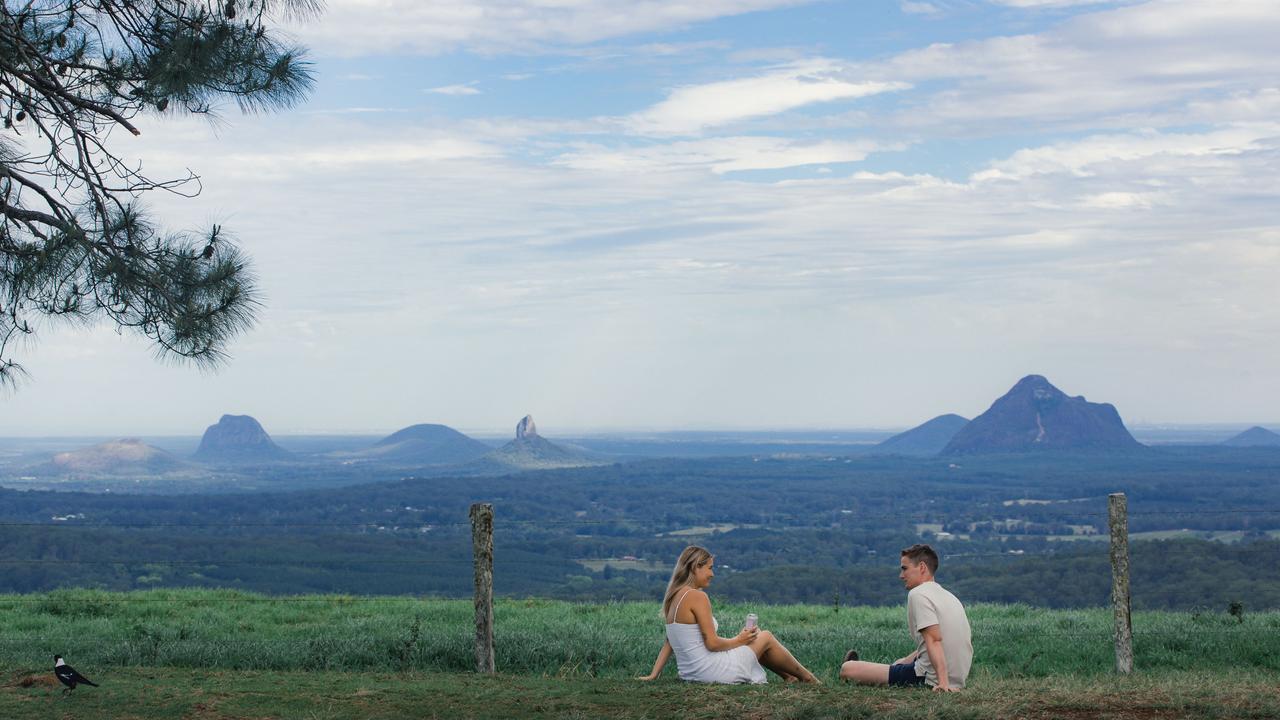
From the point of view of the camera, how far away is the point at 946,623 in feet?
30.3

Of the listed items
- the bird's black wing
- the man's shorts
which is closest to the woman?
the man's shorts

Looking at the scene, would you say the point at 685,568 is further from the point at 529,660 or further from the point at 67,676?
the point at 67,676

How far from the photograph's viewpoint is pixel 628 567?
65.0 m

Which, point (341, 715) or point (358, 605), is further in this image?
point (358, 605)

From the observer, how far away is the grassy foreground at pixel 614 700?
27.6ft

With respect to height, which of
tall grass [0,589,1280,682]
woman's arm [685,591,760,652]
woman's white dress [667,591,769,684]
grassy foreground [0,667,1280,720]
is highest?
woman's arm [685,591,760,652]

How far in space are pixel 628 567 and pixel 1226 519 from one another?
3481 cm

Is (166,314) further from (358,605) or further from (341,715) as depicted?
(358,605)

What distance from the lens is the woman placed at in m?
9.71

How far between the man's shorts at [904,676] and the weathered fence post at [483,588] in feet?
12.0

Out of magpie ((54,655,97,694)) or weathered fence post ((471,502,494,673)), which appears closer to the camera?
magpie ((54,655,97,694))

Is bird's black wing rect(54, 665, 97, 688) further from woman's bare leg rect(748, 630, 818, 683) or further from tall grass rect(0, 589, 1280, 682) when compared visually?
woman's bare leg rect(748, 630, 818, 683)

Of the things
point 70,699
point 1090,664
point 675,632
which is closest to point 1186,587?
point 1090,664

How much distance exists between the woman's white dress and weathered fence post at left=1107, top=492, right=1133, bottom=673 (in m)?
3.71
